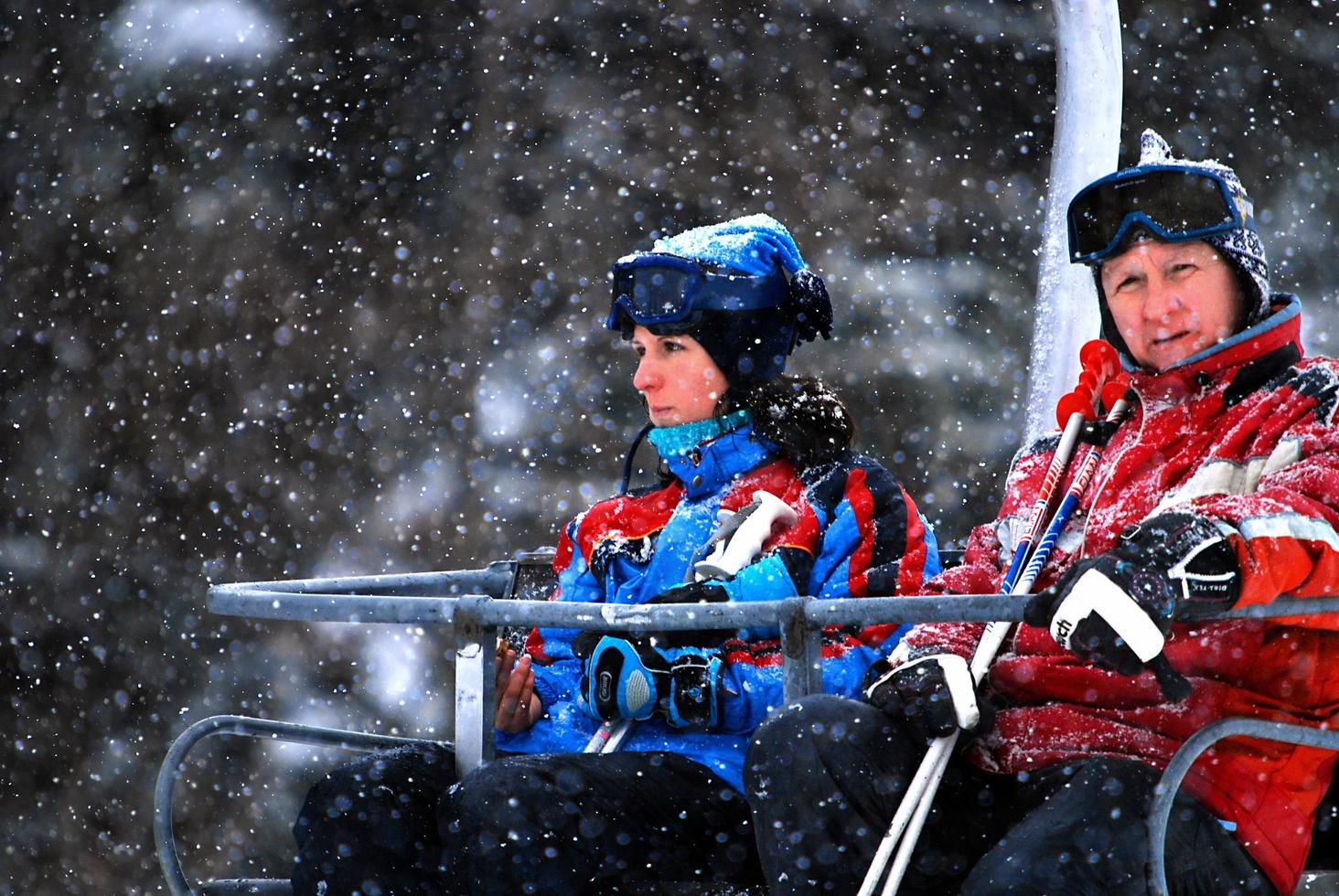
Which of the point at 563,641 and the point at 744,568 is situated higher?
the point at 744,568

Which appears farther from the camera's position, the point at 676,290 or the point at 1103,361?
the point at 676,290

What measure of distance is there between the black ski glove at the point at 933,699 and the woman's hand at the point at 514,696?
661mm

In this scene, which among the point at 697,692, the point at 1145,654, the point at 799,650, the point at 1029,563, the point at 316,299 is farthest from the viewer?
the point at 316,299

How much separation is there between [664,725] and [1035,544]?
603 mm

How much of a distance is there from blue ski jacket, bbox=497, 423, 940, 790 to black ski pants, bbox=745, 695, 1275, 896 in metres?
0.36

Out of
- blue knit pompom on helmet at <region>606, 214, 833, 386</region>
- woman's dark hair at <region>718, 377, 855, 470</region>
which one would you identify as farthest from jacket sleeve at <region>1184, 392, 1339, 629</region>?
blue knit pompom on helmet at <region>606, 214, 833, 386</region>

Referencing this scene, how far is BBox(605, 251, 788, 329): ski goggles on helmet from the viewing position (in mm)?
2635

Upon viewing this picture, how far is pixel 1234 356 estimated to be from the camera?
6.78ft

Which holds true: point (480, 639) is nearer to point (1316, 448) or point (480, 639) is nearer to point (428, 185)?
point (1316, 448)

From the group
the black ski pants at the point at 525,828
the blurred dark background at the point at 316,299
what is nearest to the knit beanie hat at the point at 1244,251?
the black ski pants at the point at 525,828

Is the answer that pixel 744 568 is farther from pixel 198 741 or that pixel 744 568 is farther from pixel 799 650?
pixel 198 741

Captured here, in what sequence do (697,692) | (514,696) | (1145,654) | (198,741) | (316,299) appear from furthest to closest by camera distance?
(316,299)
(514,696)
(198,741)
(697,692)
(1145,654)

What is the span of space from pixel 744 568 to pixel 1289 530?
86 centimetres

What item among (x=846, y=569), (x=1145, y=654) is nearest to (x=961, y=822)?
(x=1145, y=654)
